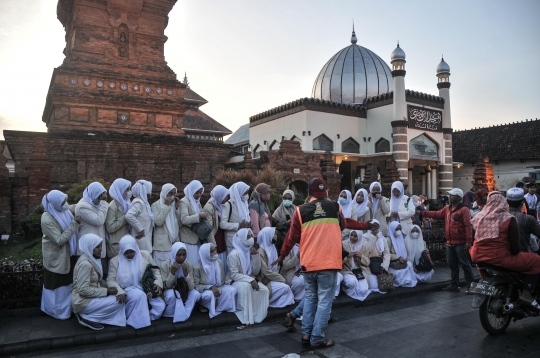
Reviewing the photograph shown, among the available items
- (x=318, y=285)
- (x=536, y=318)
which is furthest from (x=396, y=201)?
(x=318, y=285)

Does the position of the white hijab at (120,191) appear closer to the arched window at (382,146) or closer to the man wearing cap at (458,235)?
the man wearing cap at (458,235)

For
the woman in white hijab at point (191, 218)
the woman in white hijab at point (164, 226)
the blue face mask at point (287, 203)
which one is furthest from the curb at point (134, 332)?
the blue face mask at point (287, 203)

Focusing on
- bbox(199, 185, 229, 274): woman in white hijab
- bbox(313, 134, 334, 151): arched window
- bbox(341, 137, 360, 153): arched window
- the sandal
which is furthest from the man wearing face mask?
bbox(341, 137, 360, 153): arched window

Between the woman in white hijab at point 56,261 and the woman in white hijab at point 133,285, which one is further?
the woman in white hijab at point 56,261

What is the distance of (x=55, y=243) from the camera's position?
536cm

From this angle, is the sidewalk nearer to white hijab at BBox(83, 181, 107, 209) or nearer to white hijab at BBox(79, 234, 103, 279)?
white hijab at BBox(79, 234, 103, 279)

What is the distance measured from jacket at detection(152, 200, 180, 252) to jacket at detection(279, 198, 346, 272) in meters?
2.45

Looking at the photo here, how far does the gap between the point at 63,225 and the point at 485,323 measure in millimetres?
5630

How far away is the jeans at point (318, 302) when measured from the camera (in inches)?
178

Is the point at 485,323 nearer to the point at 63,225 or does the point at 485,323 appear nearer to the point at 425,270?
the point at 425,270

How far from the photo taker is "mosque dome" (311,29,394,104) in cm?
3058

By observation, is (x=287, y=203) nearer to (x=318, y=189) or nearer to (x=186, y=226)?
(x=186, y=226)

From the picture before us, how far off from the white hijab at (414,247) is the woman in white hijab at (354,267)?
1426mm

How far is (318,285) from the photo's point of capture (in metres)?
4.65
